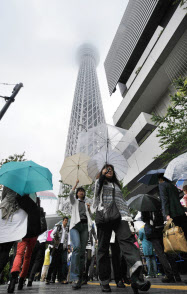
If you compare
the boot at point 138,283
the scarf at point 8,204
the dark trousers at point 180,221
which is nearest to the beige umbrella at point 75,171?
the scarf at point 8,204

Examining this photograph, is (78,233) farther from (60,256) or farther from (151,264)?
(151,264)

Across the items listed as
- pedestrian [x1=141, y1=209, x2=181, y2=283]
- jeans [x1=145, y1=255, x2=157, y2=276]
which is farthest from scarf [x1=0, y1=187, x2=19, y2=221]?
jeans [x1=145, y1=255, x2=157, y2=276]

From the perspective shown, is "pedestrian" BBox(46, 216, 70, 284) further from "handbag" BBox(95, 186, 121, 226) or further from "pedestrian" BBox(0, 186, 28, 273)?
"handbag" BBox(95, 186, 121, 226)

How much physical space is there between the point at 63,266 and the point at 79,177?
251 cm

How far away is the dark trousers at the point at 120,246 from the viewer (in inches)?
85.3

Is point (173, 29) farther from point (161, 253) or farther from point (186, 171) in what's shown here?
point (161, 253)

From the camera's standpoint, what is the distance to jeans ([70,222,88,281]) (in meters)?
3.31

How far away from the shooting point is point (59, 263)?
18.4 feet

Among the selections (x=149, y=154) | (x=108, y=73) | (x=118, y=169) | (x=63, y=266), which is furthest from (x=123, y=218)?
(x=108, y=73)

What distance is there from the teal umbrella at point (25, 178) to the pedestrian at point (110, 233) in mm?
951

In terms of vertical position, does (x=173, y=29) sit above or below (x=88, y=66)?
below

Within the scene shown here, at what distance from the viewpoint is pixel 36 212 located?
309 cm

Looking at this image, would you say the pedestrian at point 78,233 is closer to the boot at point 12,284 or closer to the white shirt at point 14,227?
the boot at point 12,284

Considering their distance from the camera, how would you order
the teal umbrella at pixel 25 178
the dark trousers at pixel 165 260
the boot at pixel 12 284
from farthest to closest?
the dark trousers at pixel 165 260, the teal umbrella at pixel 25 178, the boot at pixel 12 284
